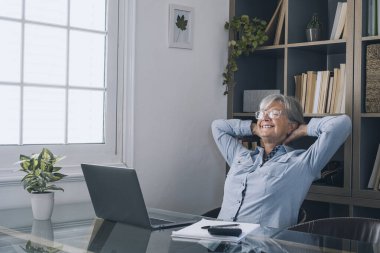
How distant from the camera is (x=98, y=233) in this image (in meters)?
2.21

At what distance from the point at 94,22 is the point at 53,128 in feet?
2.24

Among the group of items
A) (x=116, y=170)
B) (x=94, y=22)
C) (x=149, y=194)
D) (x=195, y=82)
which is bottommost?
(x=149, y=194)

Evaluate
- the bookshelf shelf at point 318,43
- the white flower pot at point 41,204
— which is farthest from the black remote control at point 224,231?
the bookshelf shelf at point 318,43

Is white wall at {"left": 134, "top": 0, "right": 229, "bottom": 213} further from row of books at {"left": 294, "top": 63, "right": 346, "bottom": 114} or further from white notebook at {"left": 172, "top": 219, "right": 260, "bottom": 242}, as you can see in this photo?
white notebook at {"left": 172, "top": 219, "right": 260, "bottom": 242}

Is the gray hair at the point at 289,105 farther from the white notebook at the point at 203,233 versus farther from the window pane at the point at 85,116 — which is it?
the white notebook at the point at 203,233

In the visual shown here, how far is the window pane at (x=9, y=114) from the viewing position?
309cm

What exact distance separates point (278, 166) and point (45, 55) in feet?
4.68

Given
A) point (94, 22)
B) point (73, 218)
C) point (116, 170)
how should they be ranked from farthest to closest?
point (94, 22) → point (73, 218) → point (116, 170)

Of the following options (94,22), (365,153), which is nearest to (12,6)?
(94,22)

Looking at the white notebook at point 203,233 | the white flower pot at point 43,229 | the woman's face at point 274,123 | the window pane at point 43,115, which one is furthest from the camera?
the woman's face at point 274,123

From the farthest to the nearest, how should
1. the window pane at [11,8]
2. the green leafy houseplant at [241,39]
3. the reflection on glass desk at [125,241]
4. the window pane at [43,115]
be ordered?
the green leafy houseplant at [241,39]
the window pane at [43,115]
the window pane at [11,8]
the reflection on glass desk at [125,241]

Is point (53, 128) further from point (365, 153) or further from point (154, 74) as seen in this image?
point (365, 153)

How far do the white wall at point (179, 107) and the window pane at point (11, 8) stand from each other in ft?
2.37

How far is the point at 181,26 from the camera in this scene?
147 inches
